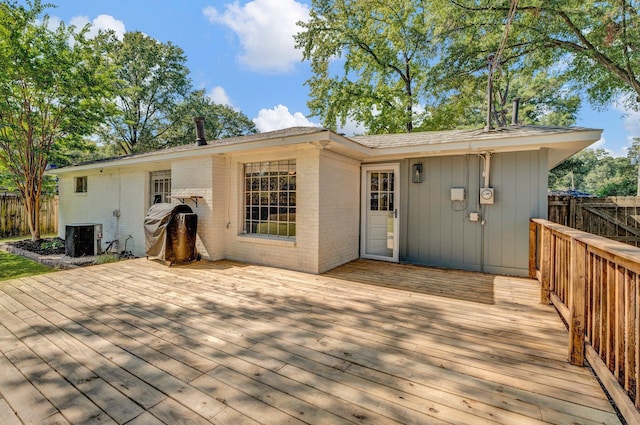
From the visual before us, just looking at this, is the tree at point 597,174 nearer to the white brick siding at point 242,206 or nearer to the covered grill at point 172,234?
the white brick siding at point 242,206

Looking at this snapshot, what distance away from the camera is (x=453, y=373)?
2.01 metres

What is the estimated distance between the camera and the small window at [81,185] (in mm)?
8992

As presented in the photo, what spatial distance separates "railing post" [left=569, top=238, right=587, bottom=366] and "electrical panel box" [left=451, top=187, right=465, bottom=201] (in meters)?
3.04

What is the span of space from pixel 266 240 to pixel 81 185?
7.86 m

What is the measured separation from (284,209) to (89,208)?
23.8 ft

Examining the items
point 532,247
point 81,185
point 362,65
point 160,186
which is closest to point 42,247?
point 81,185

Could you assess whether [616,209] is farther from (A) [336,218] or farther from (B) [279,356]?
(B) [279,356]

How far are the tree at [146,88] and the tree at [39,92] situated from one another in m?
8.68

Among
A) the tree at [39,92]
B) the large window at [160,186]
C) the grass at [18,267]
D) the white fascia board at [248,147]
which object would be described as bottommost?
the grass at [18,267]

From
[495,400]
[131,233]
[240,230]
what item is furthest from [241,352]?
[131,233]

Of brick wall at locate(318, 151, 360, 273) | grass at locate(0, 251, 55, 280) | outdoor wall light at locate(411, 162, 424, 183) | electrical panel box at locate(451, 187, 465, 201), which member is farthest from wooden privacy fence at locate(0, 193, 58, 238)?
electrical panel box at locate(451, 187, 465, 201)

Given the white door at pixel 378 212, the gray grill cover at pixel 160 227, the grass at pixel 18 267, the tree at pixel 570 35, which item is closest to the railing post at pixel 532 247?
the white door at pixel 378 212

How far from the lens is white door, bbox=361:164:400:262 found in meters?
6.02

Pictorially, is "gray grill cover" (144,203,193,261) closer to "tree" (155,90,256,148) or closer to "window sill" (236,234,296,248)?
"window sill" (236,234,296,248)
